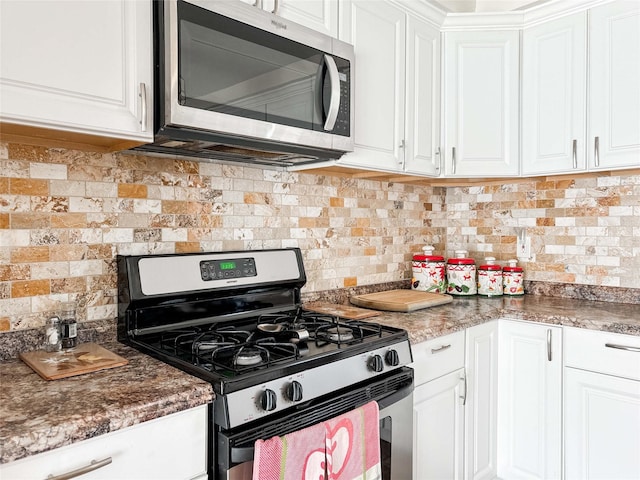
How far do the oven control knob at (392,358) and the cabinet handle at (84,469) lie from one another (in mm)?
832

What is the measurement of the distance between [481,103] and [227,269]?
1.51 meters

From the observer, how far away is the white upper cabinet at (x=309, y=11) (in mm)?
1536

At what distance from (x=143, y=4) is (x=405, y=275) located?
1835 millimetres

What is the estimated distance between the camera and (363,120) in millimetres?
1899

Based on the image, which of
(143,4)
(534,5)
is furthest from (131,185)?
(534,5)

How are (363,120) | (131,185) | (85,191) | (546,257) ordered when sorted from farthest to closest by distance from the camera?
(546,257) → (363,120) → (131,185) → (85,191)

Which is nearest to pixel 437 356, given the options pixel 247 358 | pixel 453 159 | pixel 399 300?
pixel 399 300

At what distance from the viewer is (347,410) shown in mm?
1315

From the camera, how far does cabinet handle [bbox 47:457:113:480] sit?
2.85 ft

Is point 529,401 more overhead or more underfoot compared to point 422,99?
more underfoot

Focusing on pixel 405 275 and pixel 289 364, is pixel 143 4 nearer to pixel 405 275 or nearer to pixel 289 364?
pixel 289 364

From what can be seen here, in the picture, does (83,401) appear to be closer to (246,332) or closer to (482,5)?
(246,332)

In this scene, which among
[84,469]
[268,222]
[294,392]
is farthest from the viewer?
[268,222]

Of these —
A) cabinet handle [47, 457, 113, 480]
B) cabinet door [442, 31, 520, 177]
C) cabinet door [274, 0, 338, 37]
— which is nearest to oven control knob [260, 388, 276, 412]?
cabinet handle [47, 457, 113, 480]
